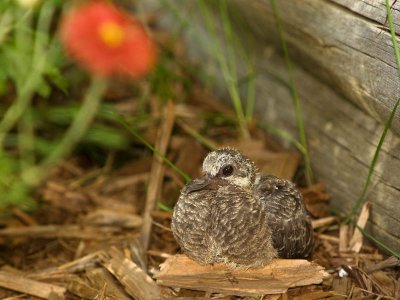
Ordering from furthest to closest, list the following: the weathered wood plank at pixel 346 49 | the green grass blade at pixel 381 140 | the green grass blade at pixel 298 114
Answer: the green grass blade at pixel 298 114 < the weathered wood plank at pixel 346 49 < the green grass blade at pixel 381 140

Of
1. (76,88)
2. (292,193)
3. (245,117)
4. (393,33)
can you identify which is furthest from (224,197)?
(76,88)

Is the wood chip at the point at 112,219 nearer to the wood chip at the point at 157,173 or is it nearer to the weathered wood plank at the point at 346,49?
the wood chip at the point at 157,173

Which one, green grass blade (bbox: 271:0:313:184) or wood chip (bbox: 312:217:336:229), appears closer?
wood chip (bbox: 312:217:336:229)

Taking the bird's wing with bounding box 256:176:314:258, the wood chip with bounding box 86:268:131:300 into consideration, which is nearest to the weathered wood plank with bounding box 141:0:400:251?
the bird's wing with bounding box 256:176:314:258

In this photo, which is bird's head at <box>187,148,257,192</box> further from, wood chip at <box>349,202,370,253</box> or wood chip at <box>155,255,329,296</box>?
wood chip at <box>349,202,370,253</box>

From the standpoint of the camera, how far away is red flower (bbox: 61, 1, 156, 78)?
256cm

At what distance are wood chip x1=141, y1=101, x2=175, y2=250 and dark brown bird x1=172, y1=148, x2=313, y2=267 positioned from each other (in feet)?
1.93

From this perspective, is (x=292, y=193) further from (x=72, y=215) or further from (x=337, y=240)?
(x=72, y=215)

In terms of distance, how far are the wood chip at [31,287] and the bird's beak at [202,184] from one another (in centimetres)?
81

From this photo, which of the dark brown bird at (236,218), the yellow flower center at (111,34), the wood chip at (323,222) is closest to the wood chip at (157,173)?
the dark brown bird at (236,218)

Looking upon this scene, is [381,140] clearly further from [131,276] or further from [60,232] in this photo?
[60,232]

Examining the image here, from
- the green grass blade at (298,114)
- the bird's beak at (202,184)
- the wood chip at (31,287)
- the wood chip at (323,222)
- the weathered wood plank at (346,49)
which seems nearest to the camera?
the weathered wood plank at (346,49)

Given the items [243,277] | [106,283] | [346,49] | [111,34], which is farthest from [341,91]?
[106,283]

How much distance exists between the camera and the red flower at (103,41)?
101 inches
